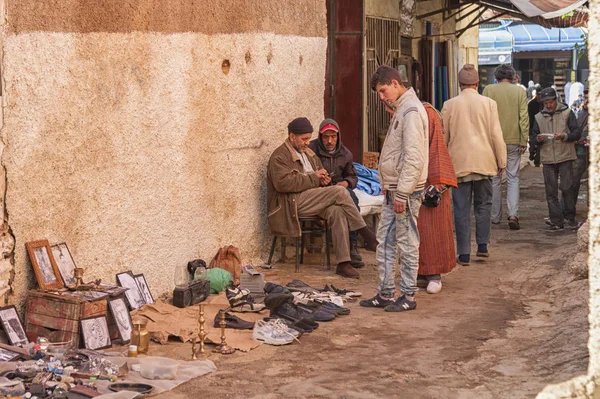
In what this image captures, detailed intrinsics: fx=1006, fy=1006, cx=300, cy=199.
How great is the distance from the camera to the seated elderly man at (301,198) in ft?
30.6

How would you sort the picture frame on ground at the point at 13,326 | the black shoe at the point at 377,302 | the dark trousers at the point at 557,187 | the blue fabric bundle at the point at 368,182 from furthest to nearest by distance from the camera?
the dark trousers at the point at 557,187, the blue fabric bundle at the point at 368,182, the black shoe at the point at 377,302, the picture frame on ground at the point at 13,326

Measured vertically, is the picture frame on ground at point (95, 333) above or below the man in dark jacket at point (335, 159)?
below

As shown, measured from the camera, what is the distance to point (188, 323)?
A: 7.31m

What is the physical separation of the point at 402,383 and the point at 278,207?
3.87 metres

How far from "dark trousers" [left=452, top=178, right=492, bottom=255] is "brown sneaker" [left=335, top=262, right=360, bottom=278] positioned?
3.63 feet

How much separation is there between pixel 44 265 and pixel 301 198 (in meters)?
3.34

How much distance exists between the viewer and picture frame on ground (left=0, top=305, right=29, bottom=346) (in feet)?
20.6

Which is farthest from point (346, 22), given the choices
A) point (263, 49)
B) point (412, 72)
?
point (412, 72)

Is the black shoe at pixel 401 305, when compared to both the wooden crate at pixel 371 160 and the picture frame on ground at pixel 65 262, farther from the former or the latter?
the wooden crate at pixel 371 160

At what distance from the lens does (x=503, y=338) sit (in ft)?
23.0

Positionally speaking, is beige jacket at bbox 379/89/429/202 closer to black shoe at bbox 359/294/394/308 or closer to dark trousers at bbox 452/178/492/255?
black shoe at bbox 359/294/394/308

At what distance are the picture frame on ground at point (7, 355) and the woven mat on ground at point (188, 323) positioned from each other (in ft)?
3.60

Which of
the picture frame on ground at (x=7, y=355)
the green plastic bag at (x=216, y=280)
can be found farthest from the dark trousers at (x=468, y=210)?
the picture frame on ground at (x=7, y=355)

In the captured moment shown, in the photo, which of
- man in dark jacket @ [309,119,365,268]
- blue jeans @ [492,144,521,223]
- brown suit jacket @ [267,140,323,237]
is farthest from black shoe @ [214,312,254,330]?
blue jeans @ [492,144,521,223]
